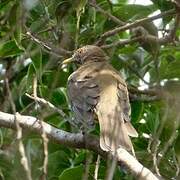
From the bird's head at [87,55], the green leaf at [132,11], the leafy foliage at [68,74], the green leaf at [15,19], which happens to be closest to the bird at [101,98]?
the bird's head at [87,55]

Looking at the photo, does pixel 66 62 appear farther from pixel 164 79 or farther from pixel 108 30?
pixel 164 79

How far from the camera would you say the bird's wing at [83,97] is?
607 cm

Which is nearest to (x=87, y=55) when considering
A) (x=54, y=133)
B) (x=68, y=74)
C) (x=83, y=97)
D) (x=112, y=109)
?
(x=68, y=74)

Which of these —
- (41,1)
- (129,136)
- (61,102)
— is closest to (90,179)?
(129,136)

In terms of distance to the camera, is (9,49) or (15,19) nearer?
(15,19)

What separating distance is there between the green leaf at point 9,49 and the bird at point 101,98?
1.63 feet

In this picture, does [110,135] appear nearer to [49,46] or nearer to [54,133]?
[54,133]

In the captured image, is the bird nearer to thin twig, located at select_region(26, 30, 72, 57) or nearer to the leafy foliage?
the leafy foliage

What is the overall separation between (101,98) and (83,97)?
0.53 ft

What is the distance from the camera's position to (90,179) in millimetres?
5711

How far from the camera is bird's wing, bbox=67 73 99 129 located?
19.9 ft

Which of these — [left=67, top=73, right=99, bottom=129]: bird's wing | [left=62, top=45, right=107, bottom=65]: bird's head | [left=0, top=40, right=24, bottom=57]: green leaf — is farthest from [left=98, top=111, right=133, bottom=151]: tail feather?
[left=0, top=40, right=24, bottom=57]: green leaf

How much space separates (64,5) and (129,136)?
3.79 ft

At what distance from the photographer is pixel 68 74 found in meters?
6.87
